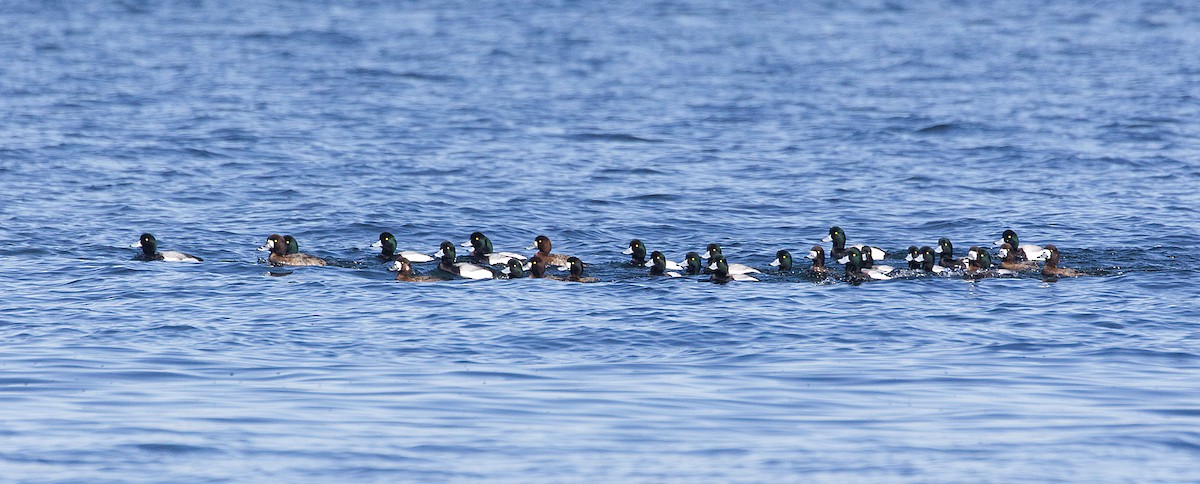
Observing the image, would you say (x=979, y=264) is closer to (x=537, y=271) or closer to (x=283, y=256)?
(x=537, y=271)

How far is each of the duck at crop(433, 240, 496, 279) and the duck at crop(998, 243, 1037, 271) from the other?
604 centimetres

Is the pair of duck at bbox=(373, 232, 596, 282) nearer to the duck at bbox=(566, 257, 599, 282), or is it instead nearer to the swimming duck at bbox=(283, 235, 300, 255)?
the duck at bbox=(566, 257, 599, 282)

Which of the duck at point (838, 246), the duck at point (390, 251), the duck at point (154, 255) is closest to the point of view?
the duck at point (154, 255)

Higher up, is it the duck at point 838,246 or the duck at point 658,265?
the duck at point 838,246

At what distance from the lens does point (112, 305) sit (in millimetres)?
15789

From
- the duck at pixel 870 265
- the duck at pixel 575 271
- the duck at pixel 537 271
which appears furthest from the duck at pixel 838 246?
the duck at pixel 537 271

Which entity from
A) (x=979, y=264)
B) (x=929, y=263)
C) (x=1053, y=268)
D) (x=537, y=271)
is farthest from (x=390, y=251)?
(x=1053, y=268)

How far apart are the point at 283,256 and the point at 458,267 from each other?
2.15 meters

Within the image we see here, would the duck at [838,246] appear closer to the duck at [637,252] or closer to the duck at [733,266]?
the duck at [733,266]

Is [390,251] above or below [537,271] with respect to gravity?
above

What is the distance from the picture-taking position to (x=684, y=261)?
63.6 ft

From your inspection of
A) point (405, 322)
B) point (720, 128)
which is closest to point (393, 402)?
point (405, 322)

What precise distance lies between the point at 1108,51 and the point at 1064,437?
34512 millimetres

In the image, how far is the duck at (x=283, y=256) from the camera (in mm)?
18625
